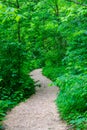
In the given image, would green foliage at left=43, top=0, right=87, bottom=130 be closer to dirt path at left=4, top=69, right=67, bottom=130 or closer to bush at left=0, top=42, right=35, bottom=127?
dirt path at left=4, top=69, right=67, bottom=130

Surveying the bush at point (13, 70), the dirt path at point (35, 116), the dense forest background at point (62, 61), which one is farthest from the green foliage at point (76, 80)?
the bush at point (13, 70)

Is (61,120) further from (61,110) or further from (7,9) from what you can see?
(7,9)

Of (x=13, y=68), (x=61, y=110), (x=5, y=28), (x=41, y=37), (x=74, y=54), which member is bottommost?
(x=61, y=110)

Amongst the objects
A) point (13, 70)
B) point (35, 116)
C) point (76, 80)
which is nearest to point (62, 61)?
point (13, 70)

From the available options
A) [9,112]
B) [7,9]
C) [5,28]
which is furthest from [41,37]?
[7,9]

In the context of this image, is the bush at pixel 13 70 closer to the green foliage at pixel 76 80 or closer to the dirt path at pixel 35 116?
the dirt path at pixel 35 116

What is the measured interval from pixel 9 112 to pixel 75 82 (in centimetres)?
353

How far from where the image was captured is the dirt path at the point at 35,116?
795 cm

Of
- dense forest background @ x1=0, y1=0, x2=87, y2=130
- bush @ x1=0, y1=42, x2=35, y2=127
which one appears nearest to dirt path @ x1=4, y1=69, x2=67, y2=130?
dense forest background @ x1=0, y1=0, x2=87, y2=130

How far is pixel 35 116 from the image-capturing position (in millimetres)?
9117

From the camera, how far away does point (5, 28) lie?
1441cm

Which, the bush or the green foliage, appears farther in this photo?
the bush

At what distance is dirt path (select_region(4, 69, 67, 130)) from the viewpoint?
26.1 feet

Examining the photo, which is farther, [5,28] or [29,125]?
[5,28]
